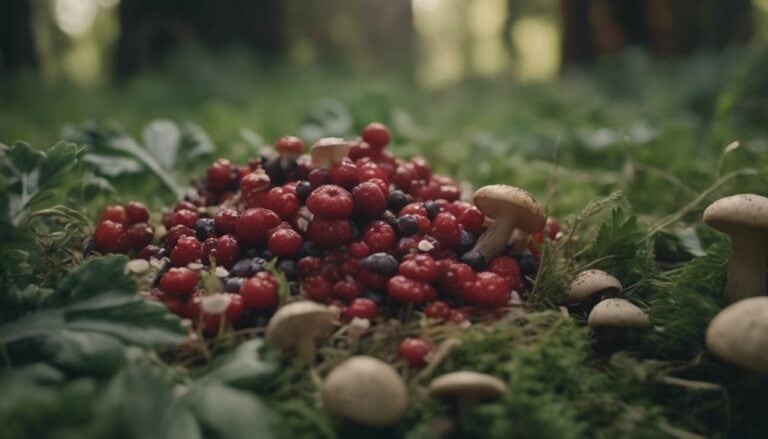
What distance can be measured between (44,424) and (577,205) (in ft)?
9.67

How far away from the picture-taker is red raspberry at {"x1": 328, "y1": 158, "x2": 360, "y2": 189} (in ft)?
7.80

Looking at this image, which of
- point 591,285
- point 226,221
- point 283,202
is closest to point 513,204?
point 591,285

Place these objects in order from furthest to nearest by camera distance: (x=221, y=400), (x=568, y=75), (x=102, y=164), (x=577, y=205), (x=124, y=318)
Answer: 1. (x=568, y=75)
2. (x=577, y=205)
3. (x=102, y=164)
4. (x=124, y=318)
5. (x=221, y=400)

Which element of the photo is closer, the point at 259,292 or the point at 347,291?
the point at 259,292

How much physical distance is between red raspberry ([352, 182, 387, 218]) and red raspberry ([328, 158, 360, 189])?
64 millimetres

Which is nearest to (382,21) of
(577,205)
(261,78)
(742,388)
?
(261,78)

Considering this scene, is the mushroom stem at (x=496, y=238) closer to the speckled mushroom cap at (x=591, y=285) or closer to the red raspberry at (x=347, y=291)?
the speckled mushroom cap at (x=591, y=285)

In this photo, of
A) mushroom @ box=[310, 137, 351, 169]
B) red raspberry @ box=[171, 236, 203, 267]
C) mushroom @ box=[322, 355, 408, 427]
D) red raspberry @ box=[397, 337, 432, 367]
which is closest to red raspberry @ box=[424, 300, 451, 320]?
red raspberry @ box=[397, 337, 432, 367]

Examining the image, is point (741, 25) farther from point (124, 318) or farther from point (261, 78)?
point (124, 318)

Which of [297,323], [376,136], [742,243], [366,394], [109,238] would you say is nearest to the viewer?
[366,394]

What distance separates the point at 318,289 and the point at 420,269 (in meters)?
0.37

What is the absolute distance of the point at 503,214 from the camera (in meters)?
2.36

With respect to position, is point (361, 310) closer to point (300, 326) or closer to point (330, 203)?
point (300, 326)

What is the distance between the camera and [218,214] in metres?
2.41
